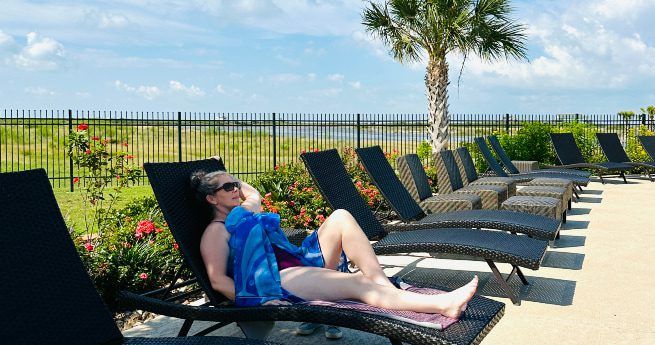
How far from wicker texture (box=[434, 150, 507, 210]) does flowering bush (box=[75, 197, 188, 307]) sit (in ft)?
12.1

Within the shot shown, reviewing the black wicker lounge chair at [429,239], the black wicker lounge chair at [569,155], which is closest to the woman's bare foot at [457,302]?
the black wicker lounge chair at [429,239]

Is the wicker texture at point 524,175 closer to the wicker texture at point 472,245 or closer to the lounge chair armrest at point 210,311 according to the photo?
the wicker texture at point 472,245

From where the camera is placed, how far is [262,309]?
3176mm

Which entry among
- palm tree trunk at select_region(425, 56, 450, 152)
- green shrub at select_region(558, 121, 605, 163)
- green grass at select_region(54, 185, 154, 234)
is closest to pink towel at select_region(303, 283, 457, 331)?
green grass at select_region(54, 185, 154, 234)

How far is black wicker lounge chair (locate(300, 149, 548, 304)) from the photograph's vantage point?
4.36m

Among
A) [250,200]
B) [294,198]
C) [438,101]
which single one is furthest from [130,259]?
[438,101]

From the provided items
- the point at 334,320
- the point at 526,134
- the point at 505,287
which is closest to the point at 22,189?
the point at 334,320

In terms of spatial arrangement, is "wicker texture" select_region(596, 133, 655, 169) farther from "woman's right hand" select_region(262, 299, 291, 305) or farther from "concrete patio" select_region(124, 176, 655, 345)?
"woman's right hand" select_region(262, 299, 291, 305)

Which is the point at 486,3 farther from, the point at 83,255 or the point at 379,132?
the point at 83,255

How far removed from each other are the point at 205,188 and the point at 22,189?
122 cm

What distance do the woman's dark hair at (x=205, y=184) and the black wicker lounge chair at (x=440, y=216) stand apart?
2257 mm

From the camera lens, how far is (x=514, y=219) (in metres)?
5.57

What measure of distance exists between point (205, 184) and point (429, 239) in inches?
66.9

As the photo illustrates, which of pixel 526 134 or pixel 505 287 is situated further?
pixel 526 134
